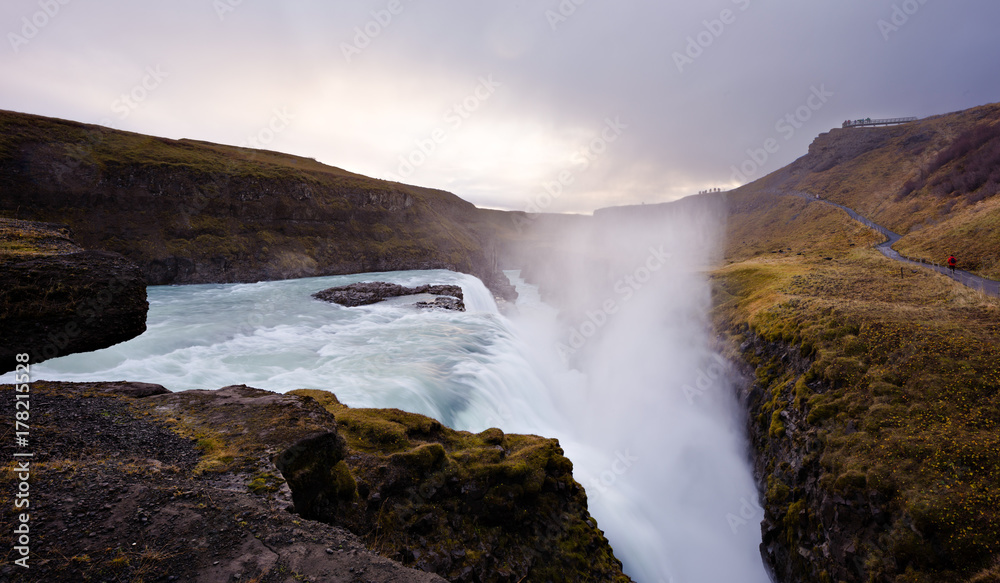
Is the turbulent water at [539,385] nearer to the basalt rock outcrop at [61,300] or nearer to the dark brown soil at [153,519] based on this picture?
the basalt rock outcrop at [61,300]

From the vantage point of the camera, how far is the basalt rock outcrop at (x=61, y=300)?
26.3 ft

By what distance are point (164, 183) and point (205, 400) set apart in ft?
213

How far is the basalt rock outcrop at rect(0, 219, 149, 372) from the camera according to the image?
8.02 meters

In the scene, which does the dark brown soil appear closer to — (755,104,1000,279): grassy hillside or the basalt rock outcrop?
the basalt rock outcrop

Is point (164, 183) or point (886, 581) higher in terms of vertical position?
point (164, 183)

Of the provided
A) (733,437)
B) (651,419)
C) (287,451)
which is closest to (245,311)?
(287,451)

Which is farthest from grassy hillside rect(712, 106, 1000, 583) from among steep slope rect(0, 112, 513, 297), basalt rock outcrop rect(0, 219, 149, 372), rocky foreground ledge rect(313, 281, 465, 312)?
steep slope rect(0, 112, 513, 297)

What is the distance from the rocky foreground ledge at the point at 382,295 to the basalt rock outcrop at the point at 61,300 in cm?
2771

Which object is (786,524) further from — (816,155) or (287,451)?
(816,155)

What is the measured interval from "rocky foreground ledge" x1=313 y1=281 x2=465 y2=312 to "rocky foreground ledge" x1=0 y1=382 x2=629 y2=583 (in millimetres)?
25860

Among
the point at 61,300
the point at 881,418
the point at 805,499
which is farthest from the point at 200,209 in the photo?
the point at 881,418

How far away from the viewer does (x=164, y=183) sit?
5509 cm

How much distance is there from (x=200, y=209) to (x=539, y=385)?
61.1 metres

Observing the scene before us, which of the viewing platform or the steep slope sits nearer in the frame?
the steep slope
